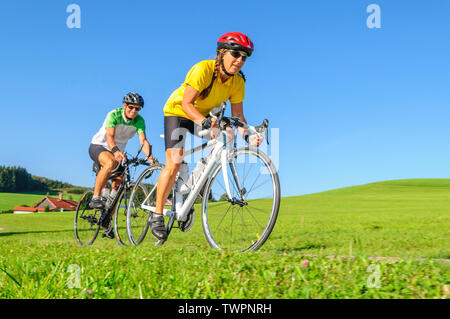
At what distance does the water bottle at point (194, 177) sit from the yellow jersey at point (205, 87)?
2.25ft

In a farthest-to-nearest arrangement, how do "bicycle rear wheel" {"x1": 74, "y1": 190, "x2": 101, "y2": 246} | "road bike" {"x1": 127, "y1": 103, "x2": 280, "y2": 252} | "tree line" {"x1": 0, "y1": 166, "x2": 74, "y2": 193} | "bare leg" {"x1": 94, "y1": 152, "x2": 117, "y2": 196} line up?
"tree line" {"x1": 0, "y1": 166, "x2": 74, "y2": 193} < "bicycle rear wheel" {"x1": 74, "y1": 190, "x2": 101, "y2": 246} < "bare leg" {"x1": 94, "y1": 152, "x2": 117, "y2": 196} < "road bike" {"x1": 127, "y1": 103, "x2": 280, "y2": 252}

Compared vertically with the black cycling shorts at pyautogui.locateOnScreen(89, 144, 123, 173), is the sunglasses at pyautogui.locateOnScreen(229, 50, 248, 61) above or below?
above

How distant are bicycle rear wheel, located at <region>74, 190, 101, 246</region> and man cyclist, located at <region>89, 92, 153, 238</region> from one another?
1.57 ft

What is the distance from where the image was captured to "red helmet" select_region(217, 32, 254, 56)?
15.9 feet

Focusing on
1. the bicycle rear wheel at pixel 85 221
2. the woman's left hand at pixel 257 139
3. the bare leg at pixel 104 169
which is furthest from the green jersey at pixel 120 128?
the woman's left hand at pixel 257 139

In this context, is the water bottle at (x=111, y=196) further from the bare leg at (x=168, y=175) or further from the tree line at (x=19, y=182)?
the tree line at (x=19, y=182)

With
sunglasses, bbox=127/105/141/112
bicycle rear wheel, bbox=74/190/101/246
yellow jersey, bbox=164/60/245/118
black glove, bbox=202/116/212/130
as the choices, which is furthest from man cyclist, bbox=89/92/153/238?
black glove, bbox=202/116/212/130

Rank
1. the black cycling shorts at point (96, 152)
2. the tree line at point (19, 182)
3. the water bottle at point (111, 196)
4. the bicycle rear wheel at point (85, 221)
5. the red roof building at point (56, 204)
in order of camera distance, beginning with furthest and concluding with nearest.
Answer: the tree line at point (19, 182)
the red roof building at point (56, 204)
the bicycle rear wheel at point (85, 221)
the black cycling shorts at point (96, 152)
the water bottle at point (111, 196)

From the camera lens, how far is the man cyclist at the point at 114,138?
768cm

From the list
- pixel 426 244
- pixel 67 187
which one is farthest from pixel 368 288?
pixel 67 187

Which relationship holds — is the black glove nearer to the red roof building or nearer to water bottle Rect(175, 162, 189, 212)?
water bottle Rect(175, 162, 189, 212)

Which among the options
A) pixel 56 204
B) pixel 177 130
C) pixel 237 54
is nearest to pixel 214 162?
pixel 177 130

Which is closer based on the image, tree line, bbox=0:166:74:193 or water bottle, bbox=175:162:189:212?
water bottle, bbox=175:162:189:212
